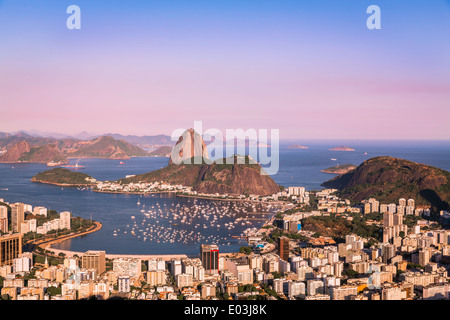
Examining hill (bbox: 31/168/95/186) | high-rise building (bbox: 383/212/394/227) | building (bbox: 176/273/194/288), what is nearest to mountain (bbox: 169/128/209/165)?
hill (bbox: 31/168/95/186)

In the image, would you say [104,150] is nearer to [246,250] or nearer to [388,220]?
[388,220]

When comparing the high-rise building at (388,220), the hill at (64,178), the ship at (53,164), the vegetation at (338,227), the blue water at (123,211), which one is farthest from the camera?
the ship at (53,164)

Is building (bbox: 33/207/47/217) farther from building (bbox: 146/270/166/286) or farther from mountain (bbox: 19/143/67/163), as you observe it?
mountain (bbox: 19/143/67/163)

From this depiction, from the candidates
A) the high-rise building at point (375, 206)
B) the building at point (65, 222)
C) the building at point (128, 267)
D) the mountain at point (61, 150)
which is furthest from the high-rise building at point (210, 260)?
the mountain at point (61, 150)

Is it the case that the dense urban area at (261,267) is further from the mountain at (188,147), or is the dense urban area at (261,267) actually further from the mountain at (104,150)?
the mountain at (104,150)

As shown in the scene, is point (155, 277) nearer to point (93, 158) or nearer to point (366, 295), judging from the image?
point (366, 295)

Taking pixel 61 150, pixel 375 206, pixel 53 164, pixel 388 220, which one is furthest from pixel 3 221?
pixel 61 150
